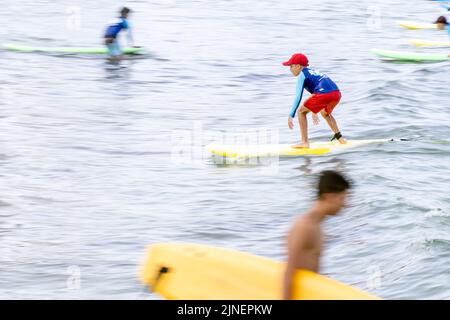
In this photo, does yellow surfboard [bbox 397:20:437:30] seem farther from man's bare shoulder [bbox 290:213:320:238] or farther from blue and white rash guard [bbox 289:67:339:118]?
man's bare shoulder [bbox 290:213:320:238]

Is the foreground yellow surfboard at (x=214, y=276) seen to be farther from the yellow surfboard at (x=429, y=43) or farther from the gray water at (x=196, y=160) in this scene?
the yellow surfboard at (x=429, y=43)

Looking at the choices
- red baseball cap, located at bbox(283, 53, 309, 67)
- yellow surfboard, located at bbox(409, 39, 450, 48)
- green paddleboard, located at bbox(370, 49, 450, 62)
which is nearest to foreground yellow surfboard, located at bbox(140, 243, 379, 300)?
red baseball cap, located at bbox(283, 53, 309, 67)

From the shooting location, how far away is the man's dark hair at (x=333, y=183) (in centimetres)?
695

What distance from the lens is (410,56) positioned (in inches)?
1153

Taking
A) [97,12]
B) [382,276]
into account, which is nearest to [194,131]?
[382,276]

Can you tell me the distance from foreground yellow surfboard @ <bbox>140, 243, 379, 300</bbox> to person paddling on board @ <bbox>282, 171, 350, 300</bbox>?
398 millimetres

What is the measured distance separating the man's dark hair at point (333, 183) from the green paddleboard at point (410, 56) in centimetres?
2260

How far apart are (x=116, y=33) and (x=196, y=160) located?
10.1 meters

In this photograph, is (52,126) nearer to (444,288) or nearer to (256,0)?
(444,288)

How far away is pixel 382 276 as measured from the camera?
11469 millimetres

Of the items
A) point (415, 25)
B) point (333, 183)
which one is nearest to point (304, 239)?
point (333, 183)

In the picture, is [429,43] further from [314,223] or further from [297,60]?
[314,223]

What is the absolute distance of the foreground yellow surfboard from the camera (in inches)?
304

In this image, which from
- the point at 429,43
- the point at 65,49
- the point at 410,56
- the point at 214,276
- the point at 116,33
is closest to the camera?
the point at 214,276
